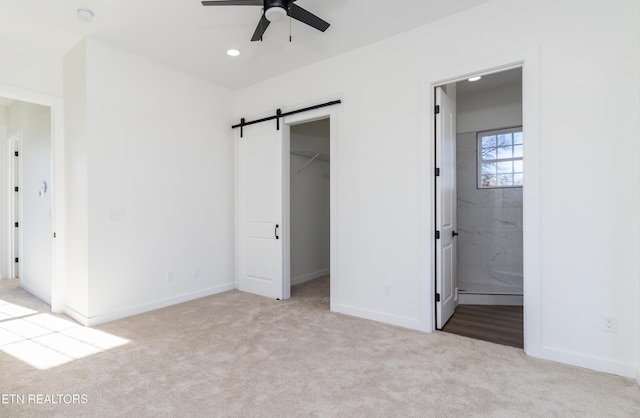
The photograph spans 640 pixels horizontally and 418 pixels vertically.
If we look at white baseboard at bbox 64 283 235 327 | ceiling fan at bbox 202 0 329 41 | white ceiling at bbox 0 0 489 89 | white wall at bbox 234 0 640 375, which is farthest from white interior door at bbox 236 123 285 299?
ceiling fan at bbox 202 0 329 41

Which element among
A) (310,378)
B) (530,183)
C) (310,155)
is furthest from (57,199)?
(530,183)

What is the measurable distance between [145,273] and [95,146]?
1.52 metres

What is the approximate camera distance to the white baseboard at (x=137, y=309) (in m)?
3.45

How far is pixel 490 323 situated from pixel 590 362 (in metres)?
1.10

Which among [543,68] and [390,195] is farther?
[390,195]

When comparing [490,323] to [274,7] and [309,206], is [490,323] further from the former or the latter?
[274,7]

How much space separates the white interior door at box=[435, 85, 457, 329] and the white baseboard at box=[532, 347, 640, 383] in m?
0.92

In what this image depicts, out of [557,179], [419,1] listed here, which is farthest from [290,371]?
[419,1]

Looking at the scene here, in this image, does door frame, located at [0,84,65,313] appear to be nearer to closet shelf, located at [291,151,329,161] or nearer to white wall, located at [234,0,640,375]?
closet shelf, located at [291,151,329,161]

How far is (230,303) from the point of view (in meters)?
4.20

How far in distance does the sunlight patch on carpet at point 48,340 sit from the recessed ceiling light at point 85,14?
116 inches

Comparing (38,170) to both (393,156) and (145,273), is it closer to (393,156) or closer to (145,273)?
(145,273)

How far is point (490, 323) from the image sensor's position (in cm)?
354

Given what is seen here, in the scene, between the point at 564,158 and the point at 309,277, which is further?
the point at 309,277
